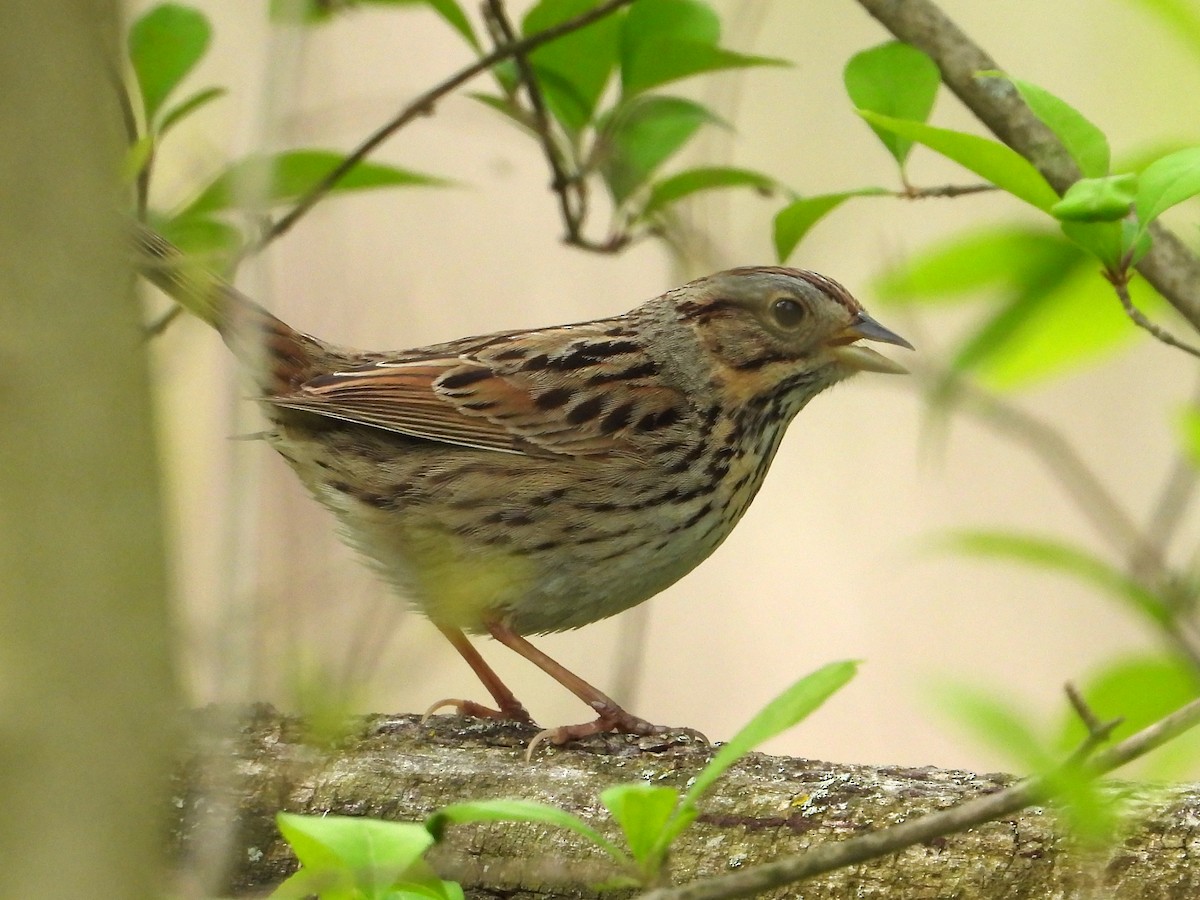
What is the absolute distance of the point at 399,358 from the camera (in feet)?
10.8

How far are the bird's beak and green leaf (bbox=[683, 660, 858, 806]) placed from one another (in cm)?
191

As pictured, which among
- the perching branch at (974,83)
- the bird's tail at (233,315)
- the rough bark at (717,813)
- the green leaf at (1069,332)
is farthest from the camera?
the perching branch at (974,83)

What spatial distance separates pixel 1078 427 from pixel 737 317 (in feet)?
8.12

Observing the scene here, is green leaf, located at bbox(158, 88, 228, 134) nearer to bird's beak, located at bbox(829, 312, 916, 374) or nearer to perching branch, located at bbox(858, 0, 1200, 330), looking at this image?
perching branch, located at bbox(858, 0, 1200, 330)

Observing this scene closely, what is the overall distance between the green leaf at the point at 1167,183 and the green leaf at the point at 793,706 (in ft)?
2.11

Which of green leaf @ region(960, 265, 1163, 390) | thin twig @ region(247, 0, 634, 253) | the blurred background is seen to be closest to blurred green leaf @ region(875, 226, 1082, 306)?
green leaf @ region(960, 265, 1163, 390)

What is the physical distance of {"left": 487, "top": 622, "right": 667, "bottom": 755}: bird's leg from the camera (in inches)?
99.8

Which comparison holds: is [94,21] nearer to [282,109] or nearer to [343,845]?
[282,109]

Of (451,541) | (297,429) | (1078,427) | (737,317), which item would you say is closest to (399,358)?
(297,429)

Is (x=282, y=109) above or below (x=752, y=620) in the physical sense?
above

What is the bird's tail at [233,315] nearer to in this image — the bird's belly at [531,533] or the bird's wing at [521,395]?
the bird's wing at [521,395]

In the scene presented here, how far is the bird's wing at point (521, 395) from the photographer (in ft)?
9.95

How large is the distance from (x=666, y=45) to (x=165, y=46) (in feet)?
2.64

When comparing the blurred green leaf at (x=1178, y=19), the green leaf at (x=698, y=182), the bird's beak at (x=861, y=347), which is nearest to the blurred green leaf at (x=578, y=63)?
the green leaf at (x=698, y=182)
